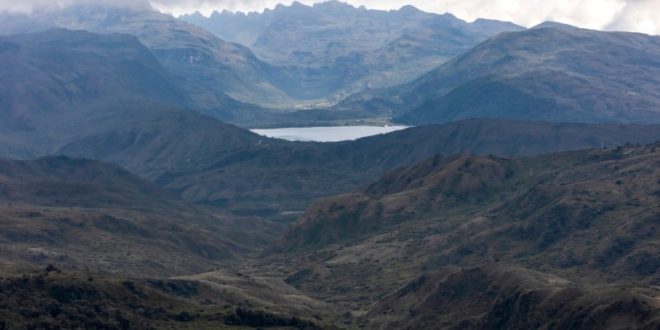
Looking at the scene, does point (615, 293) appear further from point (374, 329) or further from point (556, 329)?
point (374, 329)

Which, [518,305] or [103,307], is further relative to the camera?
[518,305]

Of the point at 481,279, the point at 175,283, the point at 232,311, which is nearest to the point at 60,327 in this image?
the point at 232,311

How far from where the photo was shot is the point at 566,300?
163875 mm

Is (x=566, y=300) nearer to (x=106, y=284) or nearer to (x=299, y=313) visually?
(x=299, y=313)

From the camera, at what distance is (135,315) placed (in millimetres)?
153875

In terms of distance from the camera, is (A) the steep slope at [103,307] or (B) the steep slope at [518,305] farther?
(B) the steep slope at [518,305]

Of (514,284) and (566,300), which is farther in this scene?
(514,284)

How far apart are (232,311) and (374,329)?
36.6 metres

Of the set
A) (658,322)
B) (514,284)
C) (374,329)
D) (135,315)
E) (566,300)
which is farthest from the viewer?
(374,329)

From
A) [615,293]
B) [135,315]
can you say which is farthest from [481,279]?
[135,315]

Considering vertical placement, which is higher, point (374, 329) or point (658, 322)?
point (658, 322)

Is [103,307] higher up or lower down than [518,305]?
lower down

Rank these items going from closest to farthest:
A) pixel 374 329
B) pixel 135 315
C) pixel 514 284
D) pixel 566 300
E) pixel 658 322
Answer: pixel 658 322
pixel 135 315
pixel 566 300
pixel 514 284
pixel 374 329

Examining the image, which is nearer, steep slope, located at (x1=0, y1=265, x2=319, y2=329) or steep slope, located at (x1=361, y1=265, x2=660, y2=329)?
steep slope, located at (x1=0, y1=265, x2=319, y2=329)
